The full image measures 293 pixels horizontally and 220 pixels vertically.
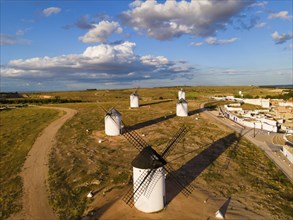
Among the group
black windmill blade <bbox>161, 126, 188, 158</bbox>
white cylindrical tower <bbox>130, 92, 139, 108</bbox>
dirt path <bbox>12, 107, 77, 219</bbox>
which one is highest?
white cylindrical tower <bbox>130, 92, 139, 108</bbox>

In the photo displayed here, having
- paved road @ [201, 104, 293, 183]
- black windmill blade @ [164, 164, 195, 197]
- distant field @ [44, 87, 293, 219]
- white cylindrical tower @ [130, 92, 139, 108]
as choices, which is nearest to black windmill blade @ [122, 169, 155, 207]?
distant field @ [44, 87, 293, 219]

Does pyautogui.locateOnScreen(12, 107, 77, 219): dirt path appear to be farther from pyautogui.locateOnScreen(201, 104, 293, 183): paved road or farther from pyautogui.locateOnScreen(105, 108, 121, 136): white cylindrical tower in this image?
pyautogui.locateOnScreen(201, 104, 293, 183): paved road

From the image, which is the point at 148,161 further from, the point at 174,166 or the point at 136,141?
the point at 136,141

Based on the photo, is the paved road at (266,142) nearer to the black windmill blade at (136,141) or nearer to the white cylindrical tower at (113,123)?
the black windmill blade at (136,141)

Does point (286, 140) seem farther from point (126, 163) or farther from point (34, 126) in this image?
point (34, 126)

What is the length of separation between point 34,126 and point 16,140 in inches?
358

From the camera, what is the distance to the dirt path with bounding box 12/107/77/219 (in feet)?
62.5

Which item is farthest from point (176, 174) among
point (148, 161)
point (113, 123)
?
point (113, 123)

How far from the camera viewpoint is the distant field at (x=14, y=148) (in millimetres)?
21423

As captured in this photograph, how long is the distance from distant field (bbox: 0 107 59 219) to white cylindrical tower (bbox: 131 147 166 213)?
32.0 ft

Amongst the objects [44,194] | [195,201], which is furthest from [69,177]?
[195,201]

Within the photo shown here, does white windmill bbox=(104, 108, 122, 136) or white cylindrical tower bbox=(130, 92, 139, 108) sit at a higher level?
white cylindrical tower bbox=(130, 92, 139, 108)

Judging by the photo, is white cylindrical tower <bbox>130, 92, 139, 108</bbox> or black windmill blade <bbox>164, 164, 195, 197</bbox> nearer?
black windmill blade <bbox>164, 164, 195, 197</bbox>

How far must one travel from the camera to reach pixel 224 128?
148 feet
